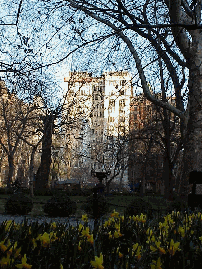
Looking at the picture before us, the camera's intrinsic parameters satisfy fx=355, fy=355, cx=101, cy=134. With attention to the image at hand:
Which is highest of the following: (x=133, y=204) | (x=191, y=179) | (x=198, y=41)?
(x=198, y=41)

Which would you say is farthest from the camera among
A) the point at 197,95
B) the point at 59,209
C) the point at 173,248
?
the point at 59,209

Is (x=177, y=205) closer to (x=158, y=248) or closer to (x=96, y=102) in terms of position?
(x=96, y=102)

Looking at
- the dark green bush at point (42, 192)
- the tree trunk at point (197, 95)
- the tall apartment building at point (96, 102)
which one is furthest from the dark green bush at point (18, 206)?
the dark green bush at point (42, 192)

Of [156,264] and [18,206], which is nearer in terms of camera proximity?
[156,264]

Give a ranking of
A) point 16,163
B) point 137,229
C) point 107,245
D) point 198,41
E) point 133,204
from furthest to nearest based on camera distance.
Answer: point 16,163 < point 133,204 < point 198,41 < point 137,229 < point 107,245

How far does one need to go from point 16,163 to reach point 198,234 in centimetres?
2774

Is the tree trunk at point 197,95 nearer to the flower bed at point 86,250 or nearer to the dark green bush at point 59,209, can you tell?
the flower bed at point 86,250

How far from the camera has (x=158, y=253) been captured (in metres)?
2.21

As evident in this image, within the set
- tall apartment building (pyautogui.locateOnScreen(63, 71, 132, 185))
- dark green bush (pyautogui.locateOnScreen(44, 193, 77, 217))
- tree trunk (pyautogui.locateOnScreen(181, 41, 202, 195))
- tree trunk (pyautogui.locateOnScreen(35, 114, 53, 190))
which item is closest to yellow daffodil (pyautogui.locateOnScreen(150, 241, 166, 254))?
tall apartment building (pyautogui.locateOnScreen(63, 71, 132, 185))

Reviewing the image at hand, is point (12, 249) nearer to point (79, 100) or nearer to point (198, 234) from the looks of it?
point (198, 234)

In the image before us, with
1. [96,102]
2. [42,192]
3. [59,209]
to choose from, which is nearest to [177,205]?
[59,209]

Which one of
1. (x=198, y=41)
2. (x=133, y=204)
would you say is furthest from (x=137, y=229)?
(x=133, y=204)

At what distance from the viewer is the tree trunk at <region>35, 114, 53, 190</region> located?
1656 centimetres

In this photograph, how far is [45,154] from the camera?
18.0 metres
